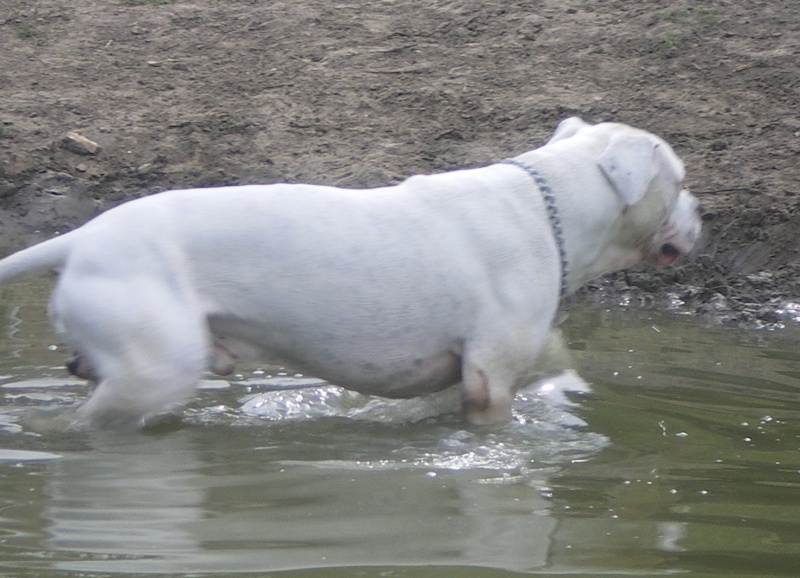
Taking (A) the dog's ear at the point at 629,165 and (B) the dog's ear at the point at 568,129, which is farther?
(B) the dog's ear at the point at 568,129

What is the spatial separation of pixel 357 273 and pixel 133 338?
819mm

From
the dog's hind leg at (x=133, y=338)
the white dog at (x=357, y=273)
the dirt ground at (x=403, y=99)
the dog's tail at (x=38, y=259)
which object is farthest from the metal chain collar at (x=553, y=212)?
the dirt ground at (x=403, y=99)

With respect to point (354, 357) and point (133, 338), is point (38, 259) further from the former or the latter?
point (354, 357)

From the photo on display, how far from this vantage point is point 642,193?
4.92 m

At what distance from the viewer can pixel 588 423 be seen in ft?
16.0

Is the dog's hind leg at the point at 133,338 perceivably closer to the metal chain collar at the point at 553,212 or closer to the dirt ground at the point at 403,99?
Answer: the metal chain collar at the point at 553,212

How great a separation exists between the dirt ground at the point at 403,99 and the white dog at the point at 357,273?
249 cm

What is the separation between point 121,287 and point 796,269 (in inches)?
183

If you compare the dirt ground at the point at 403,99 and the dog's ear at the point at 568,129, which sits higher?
the dog's ear at the point at 568,129

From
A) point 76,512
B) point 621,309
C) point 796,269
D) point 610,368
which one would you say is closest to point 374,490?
point 76,512

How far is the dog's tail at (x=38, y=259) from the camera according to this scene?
4297 millimetres

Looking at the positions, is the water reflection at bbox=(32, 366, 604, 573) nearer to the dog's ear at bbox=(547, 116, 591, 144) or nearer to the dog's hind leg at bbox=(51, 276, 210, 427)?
the dog's hind leg at bbox=(51, 276, 210, 427)

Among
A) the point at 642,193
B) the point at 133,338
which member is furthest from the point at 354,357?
the point at 642,193

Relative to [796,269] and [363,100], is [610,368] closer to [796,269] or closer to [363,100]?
[796,269]
